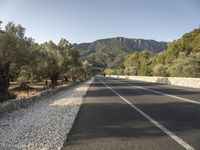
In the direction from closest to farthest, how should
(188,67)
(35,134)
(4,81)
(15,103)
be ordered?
(35,134) < (15,103) < (4,81) < (188,67)

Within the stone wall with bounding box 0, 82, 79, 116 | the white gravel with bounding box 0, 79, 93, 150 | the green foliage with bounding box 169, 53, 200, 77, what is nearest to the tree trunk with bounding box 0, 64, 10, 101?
the stone wall with bounding box 0, 82, 79, 116

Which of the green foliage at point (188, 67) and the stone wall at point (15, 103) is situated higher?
the green foliage at point (188, 67)

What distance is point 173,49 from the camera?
92312 millimetres

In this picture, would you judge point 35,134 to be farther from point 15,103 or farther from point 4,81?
point 4,81

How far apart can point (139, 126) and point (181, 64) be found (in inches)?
2372

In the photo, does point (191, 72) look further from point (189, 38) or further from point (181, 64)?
point (189, 38)

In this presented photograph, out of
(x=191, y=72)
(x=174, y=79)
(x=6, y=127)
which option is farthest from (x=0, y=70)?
(x=191, y=72)

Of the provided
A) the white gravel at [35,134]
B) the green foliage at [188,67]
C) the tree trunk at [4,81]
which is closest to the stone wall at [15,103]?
the white gravel at [35,134]

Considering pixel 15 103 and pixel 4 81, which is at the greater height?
pixel 4 81

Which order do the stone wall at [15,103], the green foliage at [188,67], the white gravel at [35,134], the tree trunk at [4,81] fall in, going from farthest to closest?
the green foliage at [188,67] → the tree trunk at [4,81] → the stone wall at [15,103] → the white gravel at [35,134]

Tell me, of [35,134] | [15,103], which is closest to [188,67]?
[15,103]

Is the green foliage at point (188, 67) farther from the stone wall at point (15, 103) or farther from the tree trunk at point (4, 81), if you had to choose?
the stone wall at point (15, 103)

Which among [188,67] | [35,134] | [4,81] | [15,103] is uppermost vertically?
[188,67]

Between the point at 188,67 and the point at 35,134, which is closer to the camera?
the point at 35,134
